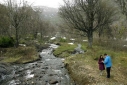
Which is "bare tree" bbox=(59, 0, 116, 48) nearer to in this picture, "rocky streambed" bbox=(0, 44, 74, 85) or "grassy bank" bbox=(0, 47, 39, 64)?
"grassy bank" bbox=(0, 47, 39, 64)

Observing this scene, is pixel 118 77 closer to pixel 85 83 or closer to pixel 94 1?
pixel 85 83

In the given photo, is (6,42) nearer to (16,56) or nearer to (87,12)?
(16,56)

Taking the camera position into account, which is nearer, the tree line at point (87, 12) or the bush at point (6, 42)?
the tree line at point (87, 12)

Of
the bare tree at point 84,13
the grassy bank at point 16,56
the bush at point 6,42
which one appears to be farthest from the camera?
the bush at point 6,42

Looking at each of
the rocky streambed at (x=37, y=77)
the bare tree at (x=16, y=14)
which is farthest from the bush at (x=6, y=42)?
the rocky streambed at (x=37, y=77)

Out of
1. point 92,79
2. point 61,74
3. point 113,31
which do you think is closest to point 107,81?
point 92,79

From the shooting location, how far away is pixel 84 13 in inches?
1503

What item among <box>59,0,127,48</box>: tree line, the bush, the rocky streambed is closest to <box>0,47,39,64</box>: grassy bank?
the bush

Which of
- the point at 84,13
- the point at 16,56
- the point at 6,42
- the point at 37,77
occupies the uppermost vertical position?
the point at 84,13

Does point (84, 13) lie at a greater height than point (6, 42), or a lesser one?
greater

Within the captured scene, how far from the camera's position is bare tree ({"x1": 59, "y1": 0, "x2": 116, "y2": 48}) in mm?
37469

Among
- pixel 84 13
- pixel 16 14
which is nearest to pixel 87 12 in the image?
pixel 84 13

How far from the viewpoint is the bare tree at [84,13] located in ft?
123

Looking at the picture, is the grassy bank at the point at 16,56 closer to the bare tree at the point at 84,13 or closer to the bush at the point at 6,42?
the bush at the point at 6,42
